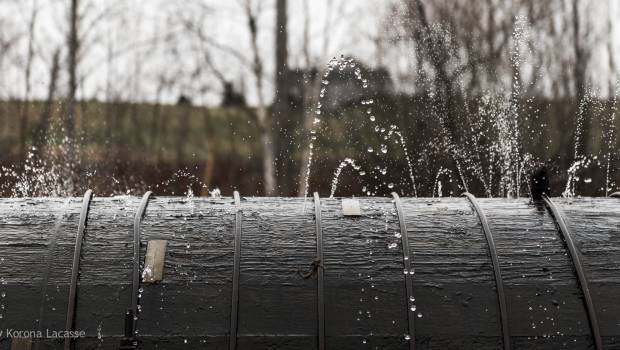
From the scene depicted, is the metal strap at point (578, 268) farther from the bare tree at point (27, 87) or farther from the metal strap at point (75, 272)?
the bare tree at point (27, 87)

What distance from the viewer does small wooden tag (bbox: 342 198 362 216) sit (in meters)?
5.20

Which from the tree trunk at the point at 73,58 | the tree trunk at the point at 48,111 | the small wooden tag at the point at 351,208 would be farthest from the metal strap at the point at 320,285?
the tree trunk at the point at 48,111

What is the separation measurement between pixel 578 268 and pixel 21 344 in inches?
146

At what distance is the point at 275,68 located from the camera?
21.8 metres

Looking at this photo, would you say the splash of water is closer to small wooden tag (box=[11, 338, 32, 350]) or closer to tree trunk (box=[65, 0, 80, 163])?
tree trunk (box=[65, 0, 80, 163])

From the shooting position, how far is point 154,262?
471cm

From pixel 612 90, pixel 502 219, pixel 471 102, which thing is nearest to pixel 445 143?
pixel 471 102

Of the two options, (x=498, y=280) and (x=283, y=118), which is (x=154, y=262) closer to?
(x=498, y=280)

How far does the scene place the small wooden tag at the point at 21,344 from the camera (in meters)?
4.39

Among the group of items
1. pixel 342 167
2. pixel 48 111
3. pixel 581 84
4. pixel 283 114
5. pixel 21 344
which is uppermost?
pixel 581 84

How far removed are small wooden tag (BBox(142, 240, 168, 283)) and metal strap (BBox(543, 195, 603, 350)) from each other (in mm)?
2839

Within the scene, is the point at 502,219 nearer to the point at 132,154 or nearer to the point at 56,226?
the point at 56,226

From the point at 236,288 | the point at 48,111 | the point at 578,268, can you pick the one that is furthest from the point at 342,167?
the point at 236,288

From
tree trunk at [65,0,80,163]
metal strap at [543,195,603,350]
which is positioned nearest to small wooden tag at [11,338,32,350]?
metal strap at [543,195,603,350]
